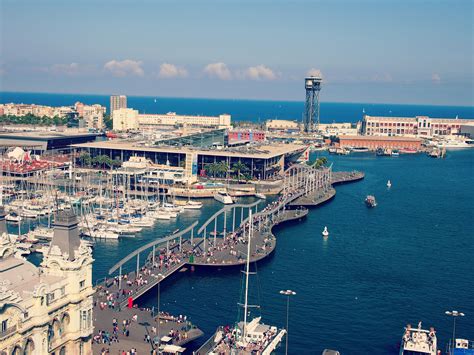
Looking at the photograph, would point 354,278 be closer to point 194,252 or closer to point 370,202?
point 194,252

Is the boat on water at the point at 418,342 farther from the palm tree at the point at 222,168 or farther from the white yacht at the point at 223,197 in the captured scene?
the palm tree at the point at 222,168

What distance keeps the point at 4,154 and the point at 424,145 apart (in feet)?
352

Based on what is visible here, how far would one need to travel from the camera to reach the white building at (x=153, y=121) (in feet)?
577

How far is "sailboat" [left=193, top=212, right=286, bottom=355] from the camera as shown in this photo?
39844 millimetres

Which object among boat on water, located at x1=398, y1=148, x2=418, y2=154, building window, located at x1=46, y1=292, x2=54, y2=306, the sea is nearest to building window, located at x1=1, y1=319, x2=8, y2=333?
building window, located at x1=46, y1=292, x2=54, y2=306

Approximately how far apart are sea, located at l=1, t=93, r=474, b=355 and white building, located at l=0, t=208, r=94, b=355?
32.7ft

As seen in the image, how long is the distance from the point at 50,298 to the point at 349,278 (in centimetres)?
3091

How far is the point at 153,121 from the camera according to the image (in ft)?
633

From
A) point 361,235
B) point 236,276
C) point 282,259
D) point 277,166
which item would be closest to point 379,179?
point 277,166

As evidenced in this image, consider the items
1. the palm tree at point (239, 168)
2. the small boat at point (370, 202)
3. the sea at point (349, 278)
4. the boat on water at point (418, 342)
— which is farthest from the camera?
the palm tree at point (239, 168)

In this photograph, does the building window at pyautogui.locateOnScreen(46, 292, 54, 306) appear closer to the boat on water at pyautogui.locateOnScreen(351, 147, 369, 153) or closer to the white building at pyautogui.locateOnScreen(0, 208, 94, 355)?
the white building at pyautogui.locateOnScreen(0, 208, 94, 355)

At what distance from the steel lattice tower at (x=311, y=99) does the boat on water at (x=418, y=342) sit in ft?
490

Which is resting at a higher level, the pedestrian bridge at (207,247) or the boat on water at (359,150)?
the pedestrian bridge at (207,247)

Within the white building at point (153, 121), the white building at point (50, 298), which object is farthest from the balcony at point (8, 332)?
the white building at point (153, 121)
